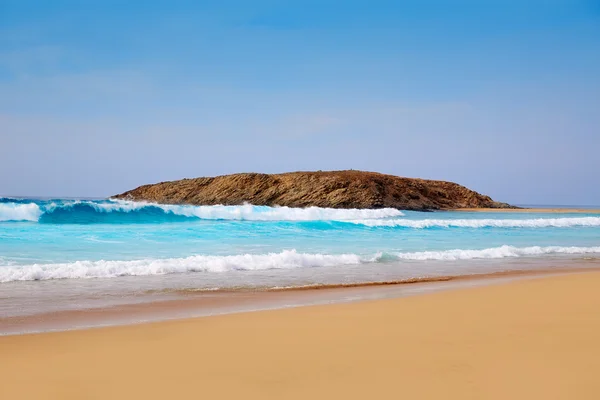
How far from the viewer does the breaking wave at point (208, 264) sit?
8.41m

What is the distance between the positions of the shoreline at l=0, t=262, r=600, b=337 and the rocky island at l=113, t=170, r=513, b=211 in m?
45.0

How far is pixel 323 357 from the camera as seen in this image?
367 centimetres

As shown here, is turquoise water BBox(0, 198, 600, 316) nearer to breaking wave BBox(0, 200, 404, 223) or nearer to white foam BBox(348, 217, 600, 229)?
white foam BBox(348, 217, 600, 229)

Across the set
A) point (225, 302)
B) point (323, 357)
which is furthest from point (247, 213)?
point (323, 357)

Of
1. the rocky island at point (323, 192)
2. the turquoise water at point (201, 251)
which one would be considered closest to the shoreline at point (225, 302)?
the turquoise water at point (201, 251)

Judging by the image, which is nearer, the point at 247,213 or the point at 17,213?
the point at 17,213

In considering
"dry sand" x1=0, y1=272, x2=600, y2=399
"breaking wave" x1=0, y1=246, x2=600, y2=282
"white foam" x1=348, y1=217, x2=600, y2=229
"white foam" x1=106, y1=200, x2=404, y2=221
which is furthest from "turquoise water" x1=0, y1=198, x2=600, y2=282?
"white foam" x1=106, y1=200, x2=404, y2=221

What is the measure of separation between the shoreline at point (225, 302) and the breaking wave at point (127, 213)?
21881 mm

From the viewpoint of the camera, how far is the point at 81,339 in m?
4.23

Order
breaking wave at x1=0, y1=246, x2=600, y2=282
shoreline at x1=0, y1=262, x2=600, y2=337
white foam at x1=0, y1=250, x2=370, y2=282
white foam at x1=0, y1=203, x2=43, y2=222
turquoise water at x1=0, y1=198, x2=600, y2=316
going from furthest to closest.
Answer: white foam at x1=0, y1=203, x2=43, y2=222
breaking wave at x1=0, y1=246, x2=600, y2=282
white foam at x1=0, y1=250, x2=370, y2=282
turquoise water at x1=0, y1=198, x2=600, y2=316
shoreline at x1=0, y1=262, x2=600, y2=337

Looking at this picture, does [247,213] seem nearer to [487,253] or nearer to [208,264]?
[487,253]

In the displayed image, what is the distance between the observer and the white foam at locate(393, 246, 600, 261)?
41.3 feet

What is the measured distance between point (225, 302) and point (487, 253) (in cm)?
940

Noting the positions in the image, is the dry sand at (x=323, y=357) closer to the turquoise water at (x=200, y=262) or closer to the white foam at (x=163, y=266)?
the turquoise water at (x=200, y=262)
